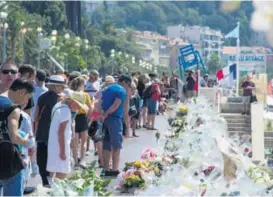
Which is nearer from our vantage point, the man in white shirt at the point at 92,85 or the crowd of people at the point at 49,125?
the crowd of people at the point at 49,125

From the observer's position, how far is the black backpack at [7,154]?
6426 mm

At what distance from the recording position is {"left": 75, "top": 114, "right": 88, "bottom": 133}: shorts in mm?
11734

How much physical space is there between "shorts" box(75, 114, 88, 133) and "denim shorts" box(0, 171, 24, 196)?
202 inches

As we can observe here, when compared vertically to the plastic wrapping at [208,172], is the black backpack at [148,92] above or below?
above

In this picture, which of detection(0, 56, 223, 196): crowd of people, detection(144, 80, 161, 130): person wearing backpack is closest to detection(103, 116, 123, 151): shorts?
detection(0, 56, 223, 196): crowd of people

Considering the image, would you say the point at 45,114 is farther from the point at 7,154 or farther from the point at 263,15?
the point at 263,15

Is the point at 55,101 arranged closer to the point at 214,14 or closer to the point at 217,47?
the point at 217,47

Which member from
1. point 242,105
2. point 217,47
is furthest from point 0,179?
point 217,47

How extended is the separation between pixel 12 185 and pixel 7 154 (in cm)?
26

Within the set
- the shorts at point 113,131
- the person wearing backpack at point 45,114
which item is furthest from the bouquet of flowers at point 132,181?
the shorts at point 113,131

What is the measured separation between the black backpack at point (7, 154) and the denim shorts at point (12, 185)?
0.04 meters

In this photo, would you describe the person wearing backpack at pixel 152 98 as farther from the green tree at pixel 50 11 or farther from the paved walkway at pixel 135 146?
the green tree at pixel 50 11

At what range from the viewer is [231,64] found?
35250 millimetres

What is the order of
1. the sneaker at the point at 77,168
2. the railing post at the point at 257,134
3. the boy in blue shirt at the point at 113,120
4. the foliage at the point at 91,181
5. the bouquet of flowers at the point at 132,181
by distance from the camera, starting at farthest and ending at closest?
the railing post at the point at 257,134
the sneaker at the point at 77,168
the boy in blue shirt at the point at 113,120
the bouquet of flowers at the point at 132,181
the foliage at the point at 91,181
